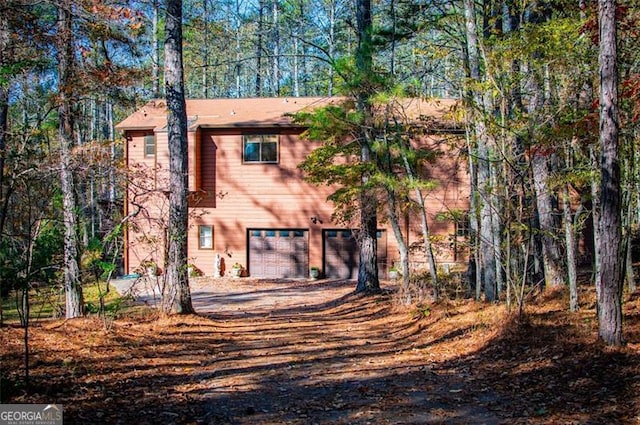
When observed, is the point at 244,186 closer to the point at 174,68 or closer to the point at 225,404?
the point at 174,68

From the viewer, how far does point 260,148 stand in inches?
867

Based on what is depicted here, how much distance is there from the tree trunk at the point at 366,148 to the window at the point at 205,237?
8.66 meters

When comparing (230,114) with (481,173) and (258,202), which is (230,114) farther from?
(481,173)

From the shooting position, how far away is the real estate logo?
4.51 meters

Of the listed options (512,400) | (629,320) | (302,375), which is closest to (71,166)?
(302,375)

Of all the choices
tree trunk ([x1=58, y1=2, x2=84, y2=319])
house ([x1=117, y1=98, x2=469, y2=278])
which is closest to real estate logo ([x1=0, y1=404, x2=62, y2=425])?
tree trunk ([x1=58, y1=2, x2=84, y2=319])

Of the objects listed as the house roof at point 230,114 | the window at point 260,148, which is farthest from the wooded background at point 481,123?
the window at point 260,148

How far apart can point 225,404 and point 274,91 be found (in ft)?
103

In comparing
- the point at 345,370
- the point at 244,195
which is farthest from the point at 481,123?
the point at 244,195

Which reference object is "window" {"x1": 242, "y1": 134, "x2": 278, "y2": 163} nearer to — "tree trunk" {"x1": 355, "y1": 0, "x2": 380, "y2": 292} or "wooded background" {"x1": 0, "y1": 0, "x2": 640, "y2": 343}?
"tree trunk" {"x1": 355, "y1": 0, "x2": 380, "y2": 292}

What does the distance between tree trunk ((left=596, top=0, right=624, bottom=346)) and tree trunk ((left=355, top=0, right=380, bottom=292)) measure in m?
5.75

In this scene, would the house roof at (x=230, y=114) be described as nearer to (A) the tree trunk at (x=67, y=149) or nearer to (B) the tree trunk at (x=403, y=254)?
(B) the tree trunk at (x=403, y=254)

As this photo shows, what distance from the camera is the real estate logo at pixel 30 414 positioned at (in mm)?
4508

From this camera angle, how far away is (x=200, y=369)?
7.09 metres
